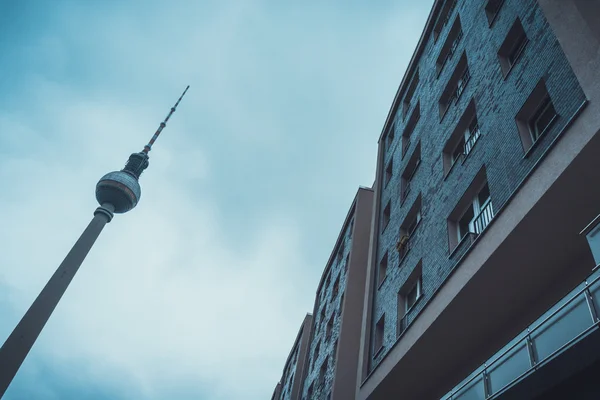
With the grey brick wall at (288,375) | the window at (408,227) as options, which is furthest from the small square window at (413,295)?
the grey brick wall at (288,375)

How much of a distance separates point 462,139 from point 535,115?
3752 millimetres

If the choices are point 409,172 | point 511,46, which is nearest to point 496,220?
point 511,46

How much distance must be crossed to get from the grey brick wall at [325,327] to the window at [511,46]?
12.7m

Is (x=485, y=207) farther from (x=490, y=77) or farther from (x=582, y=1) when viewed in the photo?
(x=582, y=1)

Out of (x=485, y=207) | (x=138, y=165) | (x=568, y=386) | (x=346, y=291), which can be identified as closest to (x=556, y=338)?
(x=568, y=386)

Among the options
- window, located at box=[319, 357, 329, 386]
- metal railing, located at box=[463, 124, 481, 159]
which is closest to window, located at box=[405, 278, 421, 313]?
metal railing, located at box=[463, 124, 481, 159]

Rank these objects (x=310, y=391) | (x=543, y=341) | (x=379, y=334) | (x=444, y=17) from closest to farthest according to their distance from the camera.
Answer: (x=543, y=341)
(x=379, y=334)
(x=444, y=17)
(x=310, y=391)

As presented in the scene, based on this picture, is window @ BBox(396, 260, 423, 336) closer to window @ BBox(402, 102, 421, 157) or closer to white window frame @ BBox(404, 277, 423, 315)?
white window frame @ BBox(404, 277, 423, 315)

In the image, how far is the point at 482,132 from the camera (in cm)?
1177

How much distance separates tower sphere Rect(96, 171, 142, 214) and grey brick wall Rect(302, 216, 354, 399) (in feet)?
147

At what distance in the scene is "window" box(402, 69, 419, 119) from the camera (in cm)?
2081

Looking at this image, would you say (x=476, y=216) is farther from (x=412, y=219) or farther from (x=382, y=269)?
(x=382, y=269)

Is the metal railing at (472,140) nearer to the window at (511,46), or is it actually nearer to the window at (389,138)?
the window at (511,46)

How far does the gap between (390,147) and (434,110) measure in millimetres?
5332
